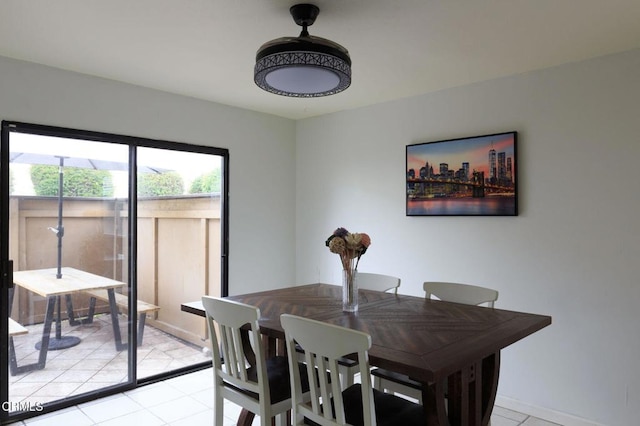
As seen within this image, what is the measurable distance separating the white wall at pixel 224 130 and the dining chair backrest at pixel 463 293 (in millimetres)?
1983

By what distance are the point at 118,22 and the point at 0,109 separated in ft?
3.82

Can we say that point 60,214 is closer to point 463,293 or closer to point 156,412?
point 156,412

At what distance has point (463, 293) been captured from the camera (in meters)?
2.60

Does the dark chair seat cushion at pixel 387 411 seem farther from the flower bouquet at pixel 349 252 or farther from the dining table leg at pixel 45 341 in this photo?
the dining table leg at pixel 45 341

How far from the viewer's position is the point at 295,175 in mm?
4633

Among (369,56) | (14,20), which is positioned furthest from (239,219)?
(14,20)

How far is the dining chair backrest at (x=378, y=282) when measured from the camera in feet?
9.73

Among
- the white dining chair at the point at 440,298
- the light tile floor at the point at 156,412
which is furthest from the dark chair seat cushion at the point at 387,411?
the light tile floor at the point at 156,412

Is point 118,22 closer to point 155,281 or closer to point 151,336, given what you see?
point 155,281

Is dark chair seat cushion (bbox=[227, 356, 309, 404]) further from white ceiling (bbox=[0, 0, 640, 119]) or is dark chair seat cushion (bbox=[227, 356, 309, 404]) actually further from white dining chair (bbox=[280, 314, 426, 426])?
white ceiling (bbox=[0, 0, 640, 119])

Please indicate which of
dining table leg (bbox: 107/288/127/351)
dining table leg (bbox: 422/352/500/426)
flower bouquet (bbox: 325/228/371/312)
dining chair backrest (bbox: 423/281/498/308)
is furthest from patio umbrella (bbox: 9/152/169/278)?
dining table leg (bbox: 422/352/500/426)

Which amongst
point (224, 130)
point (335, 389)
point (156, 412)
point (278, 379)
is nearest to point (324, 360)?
point (335, 389)

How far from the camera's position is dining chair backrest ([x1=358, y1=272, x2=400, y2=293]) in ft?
9.73

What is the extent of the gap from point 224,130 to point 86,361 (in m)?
2.18
